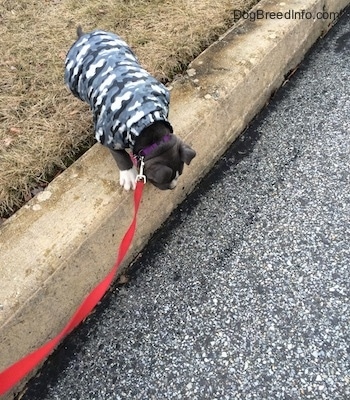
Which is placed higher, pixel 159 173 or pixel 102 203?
pixel 159 173

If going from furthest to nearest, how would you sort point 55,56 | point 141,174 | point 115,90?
point 55,56, point 115,90, point 141,174

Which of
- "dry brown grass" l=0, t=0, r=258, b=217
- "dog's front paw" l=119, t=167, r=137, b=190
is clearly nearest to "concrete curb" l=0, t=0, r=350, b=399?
"dog's front paw" l=119, t=167, r=137, b=190

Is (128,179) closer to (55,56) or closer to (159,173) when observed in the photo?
(159,173)

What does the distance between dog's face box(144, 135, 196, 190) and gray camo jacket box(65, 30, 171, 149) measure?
0.14 m

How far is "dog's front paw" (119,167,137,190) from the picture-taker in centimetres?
262

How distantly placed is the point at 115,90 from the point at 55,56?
4.92ft

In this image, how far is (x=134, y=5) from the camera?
422 cm

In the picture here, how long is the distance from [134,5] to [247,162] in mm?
1924

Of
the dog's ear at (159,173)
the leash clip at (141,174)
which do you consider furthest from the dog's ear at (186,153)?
the leash clip at (141,174)

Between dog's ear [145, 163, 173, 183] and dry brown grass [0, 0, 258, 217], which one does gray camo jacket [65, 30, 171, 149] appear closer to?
dog's ear [145, 163, 173, 183]

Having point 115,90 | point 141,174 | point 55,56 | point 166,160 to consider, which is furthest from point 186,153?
point 55,56

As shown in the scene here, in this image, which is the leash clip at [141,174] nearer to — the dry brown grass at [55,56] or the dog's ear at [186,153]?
the dog's ear at [186,153]

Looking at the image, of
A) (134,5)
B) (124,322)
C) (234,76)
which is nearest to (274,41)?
(234,76)

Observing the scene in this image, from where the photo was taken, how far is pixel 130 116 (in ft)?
7.95
